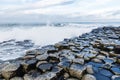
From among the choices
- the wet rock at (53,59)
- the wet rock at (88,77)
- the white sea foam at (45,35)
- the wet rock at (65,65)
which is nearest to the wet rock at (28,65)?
the wet rock at (53,59)

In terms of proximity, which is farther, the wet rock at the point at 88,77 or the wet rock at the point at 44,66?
the wet rock at the point at 44,66

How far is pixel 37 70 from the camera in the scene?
3715mm

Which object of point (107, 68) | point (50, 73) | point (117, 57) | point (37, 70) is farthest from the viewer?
point (117, 57)

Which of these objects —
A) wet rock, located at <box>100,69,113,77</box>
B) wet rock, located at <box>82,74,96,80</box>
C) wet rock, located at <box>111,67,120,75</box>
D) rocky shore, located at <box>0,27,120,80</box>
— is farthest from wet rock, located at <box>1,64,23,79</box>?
wet rock, located at <box>111,67,120,75</box>

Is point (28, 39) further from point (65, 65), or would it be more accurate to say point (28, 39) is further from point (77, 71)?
point (77, 71)

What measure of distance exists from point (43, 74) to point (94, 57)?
5.69ft

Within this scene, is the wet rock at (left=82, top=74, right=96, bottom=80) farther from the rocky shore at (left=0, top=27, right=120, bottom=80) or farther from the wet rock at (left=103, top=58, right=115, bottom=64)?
the wet rock at (left=103, top=58, right=115, bottom=64)

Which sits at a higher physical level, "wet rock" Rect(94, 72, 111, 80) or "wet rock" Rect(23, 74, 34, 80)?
"wet rock" Rect(23, 74, 34, 80)

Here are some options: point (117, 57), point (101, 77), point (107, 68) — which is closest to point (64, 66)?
point (101, 77)

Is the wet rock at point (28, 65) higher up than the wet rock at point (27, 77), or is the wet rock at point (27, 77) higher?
the wet rock at point (28, 65)

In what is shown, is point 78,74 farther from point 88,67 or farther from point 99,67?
point 99,67

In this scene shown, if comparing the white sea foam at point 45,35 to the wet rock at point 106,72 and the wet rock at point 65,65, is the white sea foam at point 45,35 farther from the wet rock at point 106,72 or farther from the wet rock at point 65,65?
the wet rock at point 106,72

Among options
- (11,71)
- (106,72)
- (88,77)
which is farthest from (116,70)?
(11,71)

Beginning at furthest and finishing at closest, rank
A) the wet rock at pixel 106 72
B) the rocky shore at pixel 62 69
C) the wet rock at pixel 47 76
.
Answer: the wet rock at pixel 106 72, the rocky shore at pixel 62 69, the wet rock at pixel 47 76
